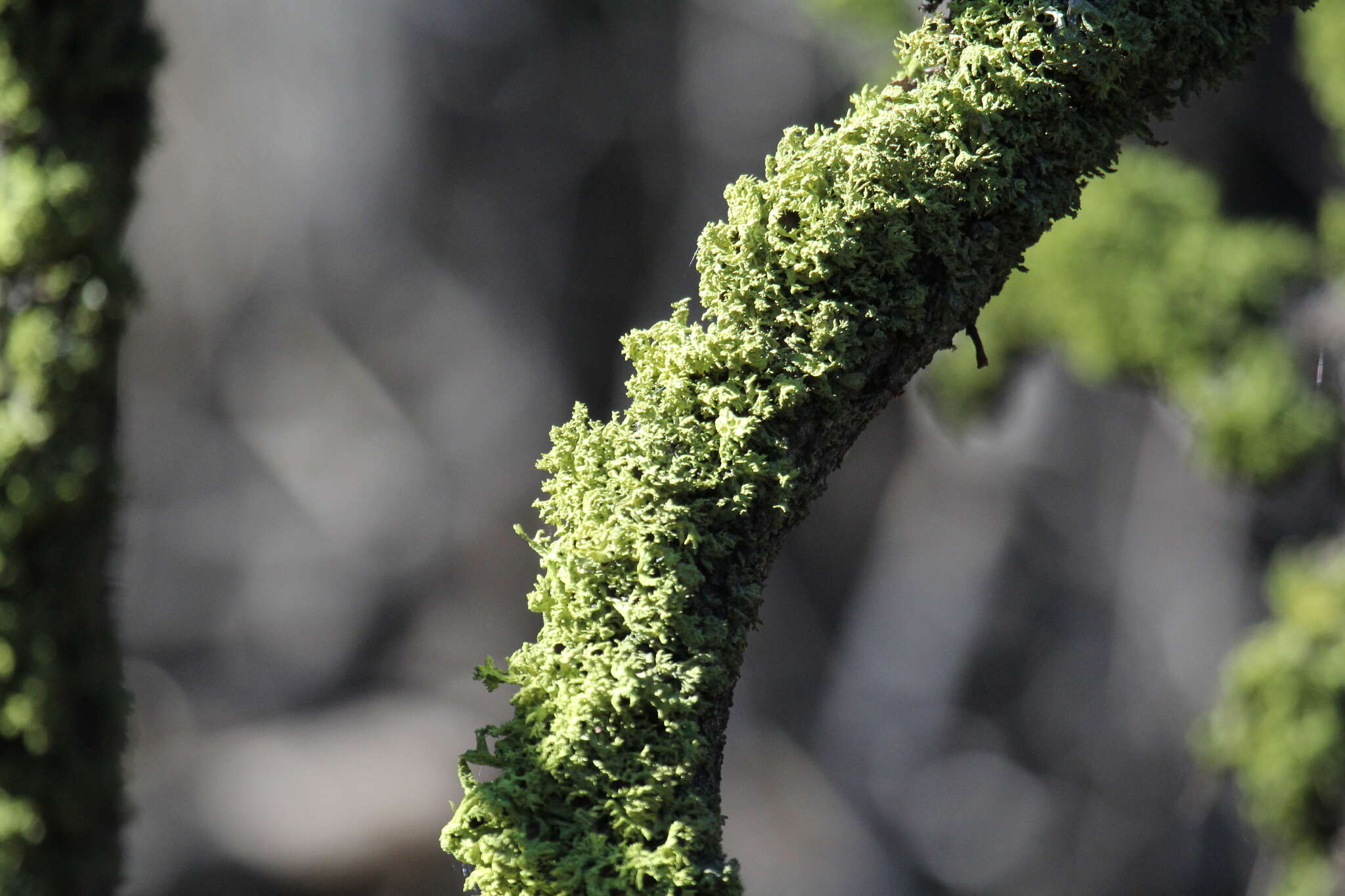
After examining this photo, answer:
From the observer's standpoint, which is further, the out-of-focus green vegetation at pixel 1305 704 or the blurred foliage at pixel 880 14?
the blurred foliage at pixel 880 14

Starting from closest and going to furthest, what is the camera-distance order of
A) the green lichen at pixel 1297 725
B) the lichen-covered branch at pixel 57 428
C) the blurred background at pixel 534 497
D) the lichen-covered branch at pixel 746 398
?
the lichen-covered branch at pixel 746 398 < the lichen-covered branch at pixel 57 428 < the green lichen at pixel 1297 725 < the blurred background at pixel 534 497

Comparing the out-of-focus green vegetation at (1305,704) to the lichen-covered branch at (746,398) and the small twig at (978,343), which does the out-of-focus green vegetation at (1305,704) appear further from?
the lichen-covered branch at (746,398)

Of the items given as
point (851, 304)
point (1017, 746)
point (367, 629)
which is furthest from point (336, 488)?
point (851, 304)

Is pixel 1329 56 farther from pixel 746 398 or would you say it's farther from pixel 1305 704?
pixel 746 398

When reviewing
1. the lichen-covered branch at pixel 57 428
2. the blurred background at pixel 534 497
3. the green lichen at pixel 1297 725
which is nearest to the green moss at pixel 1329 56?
A: the blurred background at pixel 534 497

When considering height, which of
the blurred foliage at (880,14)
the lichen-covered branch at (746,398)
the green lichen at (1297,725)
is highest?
the blurred foliage at (880,14)

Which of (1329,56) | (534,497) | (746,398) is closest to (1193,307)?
(1329,56)
